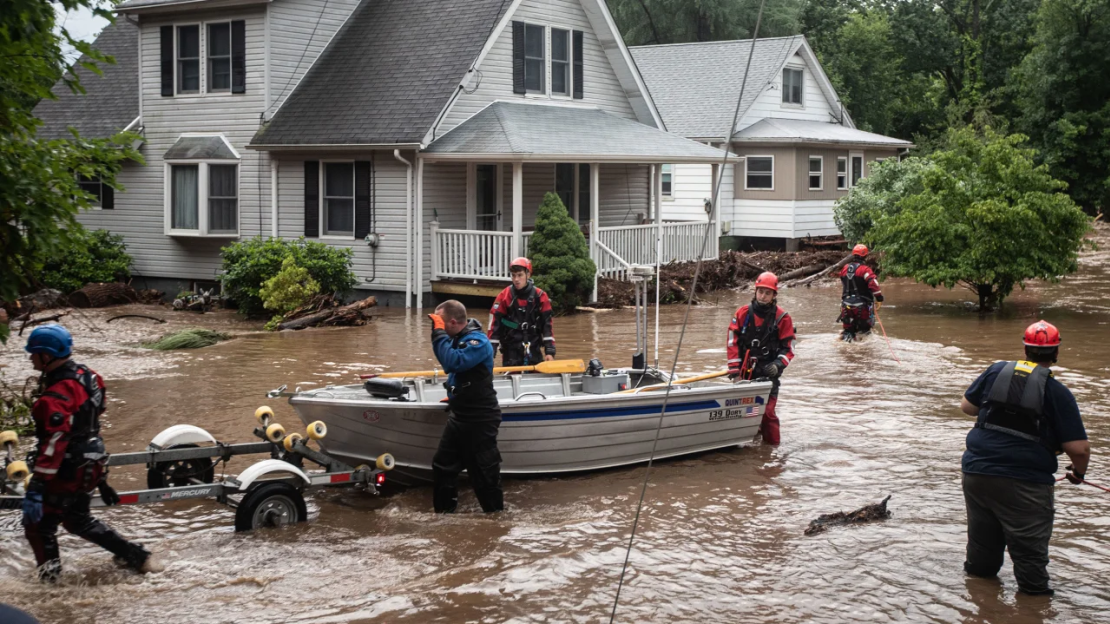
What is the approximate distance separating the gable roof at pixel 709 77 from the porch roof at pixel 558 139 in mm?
8003

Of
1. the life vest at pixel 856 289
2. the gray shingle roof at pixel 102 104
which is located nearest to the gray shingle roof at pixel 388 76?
the gray shingle roof at pixel 102 104

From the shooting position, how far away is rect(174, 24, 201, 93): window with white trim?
1013 inches

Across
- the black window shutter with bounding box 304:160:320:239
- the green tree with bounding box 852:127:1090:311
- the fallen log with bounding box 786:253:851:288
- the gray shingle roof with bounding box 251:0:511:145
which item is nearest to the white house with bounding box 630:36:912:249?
the fallen log with bounding box 786:253:851:288

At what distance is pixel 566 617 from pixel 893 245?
1708 cm

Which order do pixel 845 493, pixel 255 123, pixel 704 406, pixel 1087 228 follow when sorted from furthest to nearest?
1. pixel 255 123
2. pixel 1087 228
3. pixel 704 406
4. pixel 845 493

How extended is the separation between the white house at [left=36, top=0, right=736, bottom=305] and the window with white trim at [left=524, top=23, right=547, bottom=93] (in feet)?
0.13

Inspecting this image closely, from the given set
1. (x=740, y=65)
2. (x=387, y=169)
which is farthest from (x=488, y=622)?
(x=740, y=65)

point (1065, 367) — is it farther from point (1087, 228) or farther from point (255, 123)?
point (255, 123)

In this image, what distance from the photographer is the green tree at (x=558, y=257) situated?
2261 centimetres

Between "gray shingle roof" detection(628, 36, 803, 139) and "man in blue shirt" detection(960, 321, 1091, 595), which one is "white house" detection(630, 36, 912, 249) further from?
"man in blue shirt" detection(960, 321, 1091, 595)

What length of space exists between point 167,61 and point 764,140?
16.3 metres

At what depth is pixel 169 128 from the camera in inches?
1040

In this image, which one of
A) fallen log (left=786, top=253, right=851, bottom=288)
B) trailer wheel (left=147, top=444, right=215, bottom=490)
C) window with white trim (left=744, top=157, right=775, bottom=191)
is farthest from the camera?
window with white trim (left=744, top=157, right=775, bottom=191)

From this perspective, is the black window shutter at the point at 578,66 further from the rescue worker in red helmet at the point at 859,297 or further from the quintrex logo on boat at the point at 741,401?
the quintrex logo on boat at the point at 741,401
